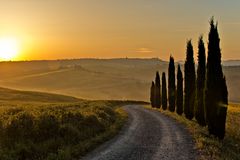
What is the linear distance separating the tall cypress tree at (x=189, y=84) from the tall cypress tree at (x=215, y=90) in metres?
13.9

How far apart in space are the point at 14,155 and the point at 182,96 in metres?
38.0

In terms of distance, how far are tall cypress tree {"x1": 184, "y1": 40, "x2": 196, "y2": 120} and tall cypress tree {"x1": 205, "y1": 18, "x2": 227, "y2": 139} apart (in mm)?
13872

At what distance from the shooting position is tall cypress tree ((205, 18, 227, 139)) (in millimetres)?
31100

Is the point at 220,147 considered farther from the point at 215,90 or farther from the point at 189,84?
the point at 189,84

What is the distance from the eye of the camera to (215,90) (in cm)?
3225

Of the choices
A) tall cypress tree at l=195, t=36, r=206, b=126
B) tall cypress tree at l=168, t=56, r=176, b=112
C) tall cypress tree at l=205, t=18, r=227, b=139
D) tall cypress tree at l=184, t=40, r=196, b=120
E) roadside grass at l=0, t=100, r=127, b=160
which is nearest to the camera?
roadside grass at l=0, t=100, r=127, b=160

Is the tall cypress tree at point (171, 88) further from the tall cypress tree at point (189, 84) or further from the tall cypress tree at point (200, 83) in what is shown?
the tall cypress tree at point (200, 83)

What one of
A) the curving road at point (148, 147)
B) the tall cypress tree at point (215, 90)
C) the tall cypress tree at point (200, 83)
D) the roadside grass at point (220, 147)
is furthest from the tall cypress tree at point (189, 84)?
the curving road at point (148, 147)

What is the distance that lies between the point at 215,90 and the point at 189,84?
17.4 meters

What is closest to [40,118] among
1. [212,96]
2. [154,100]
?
[212,96]

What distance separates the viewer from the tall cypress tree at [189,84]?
1860 inches

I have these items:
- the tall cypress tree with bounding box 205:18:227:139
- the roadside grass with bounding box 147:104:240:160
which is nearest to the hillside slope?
the tall cypress tree with bounding box 205:18:227:139

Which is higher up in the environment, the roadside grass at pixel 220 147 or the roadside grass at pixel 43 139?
the roadside grass at pixel 43 139

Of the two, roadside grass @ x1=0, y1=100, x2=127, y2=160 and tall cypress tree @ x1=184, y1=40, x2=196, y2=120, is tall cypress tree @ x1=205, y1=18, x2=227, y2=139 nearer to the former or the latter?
roadside grass @ x1=0, y1=100, x2=127, y2=160
